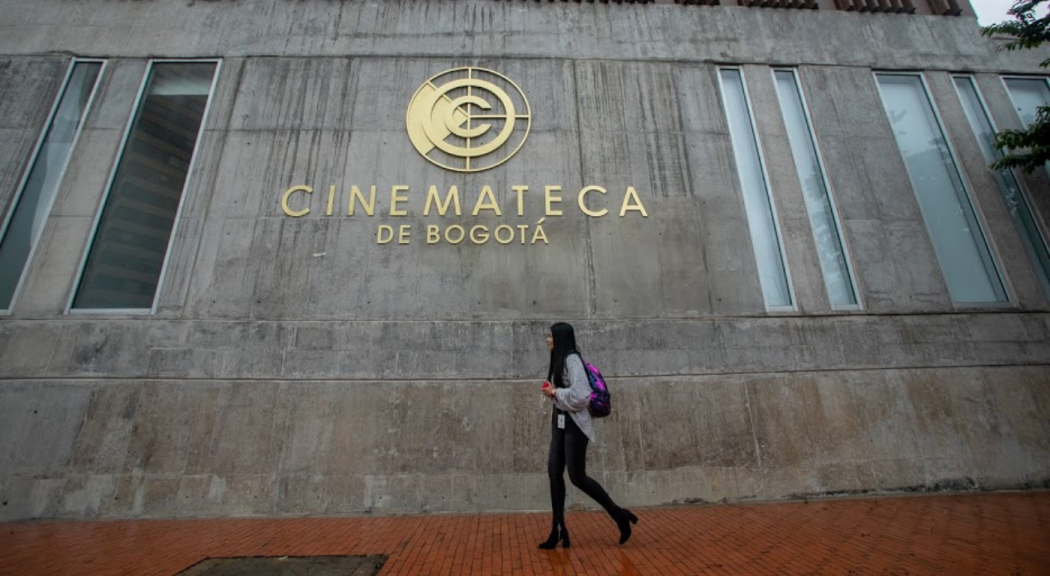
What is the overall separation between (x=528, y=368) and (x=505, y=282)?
51.4 inches

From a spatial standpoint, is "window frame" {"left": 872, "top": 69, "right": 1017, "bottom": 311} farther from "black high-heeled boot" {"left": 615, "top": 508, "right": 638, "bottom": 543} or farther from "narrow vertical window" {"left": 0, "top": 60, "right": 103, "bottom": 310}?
"narrow vertical window" {"left": 0, "top": 60, "right": 103, "bottom": 310}

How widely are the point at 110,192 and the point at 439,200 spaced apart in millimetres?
4986

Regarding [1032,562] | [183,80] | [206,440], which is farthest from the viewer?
[183,80]

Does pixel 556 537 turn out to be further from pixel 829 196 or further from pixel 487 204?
pixel 829 196

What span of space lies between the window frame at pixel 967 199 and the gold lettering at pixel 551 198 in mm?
5642

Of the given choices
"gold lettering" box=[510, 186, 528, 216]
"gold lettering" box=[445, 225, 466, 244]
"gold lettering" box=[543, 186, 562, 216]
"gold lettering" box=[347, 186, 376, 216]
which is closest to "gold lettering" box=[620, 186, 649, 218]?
"gold lettering" box=[543, 186, 562, 216]

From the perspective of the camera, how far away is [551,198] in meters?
7.25

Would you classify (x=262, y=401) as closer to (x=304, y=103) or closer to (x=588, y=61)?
(x=304, y=103)

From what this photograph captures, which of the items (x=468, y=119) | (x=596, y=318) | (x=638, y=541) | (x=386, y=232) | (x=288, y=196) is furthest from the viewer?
(x=468, y=119)

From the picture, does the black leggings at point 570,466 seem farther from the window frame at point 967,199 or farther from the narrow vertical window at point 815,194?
the window frame at point 967,199

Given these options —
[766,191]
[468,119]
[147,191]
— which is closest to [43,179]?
[147,191]

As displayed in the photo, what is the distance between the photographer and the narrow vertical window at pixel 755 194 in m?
6.99

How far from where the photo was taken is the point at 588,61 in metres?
7.98

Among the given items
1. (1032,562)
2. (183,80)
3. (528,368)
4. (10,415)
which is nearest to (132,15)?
(183,80)
